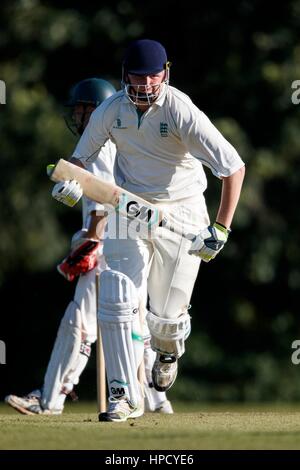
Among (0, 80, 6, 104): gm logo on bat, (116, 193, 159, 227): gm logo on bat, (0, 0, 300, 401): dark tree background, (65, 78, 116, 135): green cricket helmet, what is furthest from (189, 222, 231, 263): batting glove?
(0, 0, 300, 401): dark tree background

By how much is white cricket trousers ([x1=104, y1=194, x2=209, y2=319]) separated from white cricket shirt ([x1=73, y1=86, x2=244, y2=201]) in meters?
0.10

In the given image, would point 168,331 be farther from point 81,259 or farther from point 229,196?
point 81,259

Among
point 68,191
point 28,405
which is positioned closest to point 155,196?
point 68,191

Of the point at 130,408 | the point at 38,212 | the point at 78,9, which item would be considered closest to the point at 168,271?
the point at 130,408

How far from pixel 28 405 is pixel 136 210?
1.63m

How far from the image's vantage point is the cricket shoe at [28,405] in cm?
760

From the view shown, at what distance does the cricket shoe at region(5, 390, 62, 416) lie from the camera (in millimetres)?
7602

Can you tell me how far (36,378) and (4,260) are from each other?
144 cm

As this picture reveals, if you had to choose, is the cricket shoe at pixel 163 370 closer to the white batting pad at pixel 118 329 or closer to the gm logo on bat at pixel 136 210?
the white batting pad at pixel 118 329

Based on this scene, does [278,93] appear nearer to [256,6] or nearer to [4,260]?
[256,6]

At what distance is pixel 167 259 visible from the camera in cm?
676

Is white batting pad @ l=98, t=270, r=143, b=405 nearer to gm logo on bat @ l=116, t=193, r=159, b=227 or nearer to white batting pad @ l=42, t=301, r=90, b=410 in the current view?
gm logo on bat @ l=116, t=193, r=159, b=227

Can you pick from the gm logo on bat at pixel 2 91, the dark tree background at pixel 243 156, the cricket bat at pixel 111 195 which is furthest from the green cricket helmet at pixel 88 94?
the dark tree background at pixel 243 156

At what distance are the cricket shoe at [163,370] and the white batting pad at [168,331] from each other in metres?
0.10
